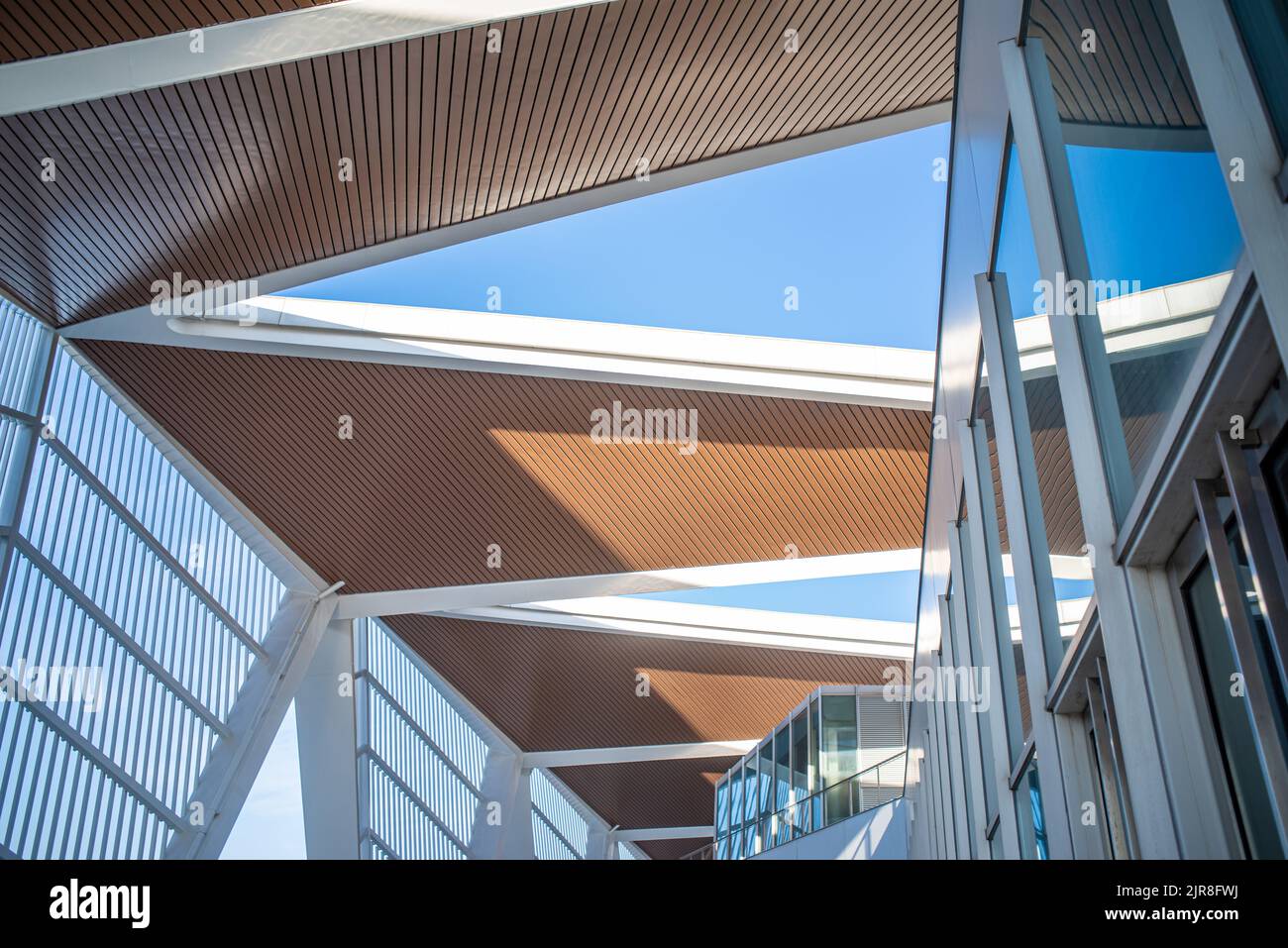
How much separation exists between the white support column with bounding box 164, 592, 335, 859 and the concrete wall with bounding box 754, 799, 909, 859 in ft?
29.2

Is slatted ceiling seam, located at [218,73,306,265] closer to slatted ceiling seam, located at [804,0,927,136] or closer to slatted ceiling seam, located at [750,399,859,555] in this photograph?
slatted ceiling seam, located at [804,0,927,136]

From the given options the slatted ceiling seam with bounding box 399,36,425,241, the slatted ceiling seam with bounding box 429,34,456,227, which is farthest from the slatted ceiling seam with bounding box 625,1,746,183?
the slatted ceiling seam with bounding box 399,36,425,241

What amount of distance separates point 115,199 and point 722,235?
7676 millimetres

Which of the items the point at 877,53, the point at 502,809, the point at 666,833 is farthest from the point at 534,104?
the point at 666,833

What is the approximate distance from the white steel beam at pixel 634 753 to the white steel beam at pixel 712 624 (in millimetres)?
6476

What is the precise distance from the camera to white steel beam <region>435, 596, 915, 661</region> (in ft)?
73.4

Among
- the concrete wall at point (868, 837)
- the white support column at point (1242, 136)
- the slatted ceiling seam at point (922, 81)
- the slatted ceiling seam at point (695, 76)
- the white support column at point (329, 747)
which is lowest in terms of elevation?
the white support column at point (1242, 136)

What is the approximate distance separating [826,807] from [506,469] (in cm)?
741

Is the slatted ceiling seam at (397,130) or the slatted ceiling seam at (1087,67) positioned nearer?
the slatted ceiling seam at (1087,67)

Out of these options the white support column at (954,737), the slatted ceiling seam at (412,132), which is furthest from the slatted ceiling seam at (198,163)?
the white support column at (954,737)

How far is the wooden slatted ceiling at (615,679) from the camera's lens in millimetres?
23250

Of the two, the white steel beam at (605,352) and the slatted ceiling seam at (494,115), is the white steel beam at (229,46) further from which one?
the white steel beam at (605,352)

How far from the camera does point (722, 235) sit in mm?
15492
